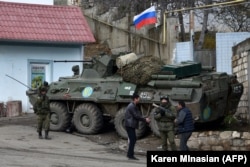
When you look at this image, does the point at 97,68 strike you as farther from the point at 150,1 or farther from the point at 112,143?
the point at 150,1

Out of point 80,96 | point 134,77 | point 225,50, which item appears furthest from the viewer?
point 225,50

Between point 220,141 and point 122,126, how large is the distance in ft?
10.5

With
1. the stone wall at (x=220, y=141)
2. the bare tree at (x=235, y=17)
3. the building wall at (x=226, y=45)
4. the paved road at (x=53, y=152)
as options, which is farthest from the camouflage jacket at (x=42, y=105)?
the bare tree at (x=235, y=17)

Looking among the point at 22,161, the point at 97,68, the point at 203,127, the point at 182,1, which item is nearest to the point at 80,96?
the point at 97,68

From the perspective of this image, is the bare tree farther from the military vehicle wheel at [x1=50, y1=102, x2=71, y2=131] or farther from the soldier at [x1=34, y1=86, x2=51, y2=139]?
the soldier at [x1=34, y1=86, x2=51, y2=139]

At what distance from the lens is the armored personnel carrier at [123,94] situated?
56.0ft

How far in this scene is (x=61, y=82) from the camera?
20.2 metres

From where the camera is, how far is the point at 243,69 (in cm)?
1942

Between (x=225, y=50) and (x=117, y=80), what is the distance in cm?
527

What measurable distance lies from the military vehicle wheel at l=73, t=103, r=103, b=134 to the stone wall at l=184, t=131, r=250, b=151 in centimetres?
346

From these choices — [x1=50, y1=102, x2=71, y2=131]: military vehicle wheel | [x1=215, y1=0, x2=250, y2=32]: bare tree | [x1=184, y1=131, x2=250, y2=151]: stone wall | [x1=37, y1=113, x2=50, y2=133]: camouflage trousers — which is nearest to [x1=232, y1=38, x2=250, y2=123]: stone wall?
[x1=184, y1=131, x2=250, y2=151]: stone wall

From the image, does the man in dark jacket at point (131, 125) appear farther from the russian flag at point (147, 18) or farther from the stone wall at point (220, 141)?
the russian flag at point (147, 18)

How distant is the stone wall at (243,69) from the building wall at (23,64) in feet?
25.7

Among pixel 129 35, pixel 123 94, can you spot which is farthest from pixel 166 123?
pixel 129 35
